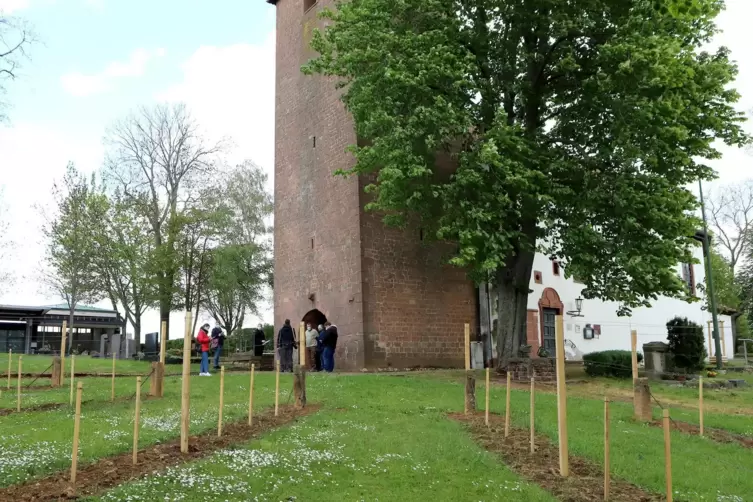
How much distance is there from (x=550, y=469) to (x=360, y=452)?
2.48m

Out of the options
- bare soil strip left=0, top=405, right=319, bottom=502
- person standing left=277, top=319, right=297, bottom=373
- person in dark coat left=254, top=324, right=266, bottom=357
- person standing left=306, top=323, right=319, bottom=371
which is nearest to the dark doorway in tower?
person standing left=306, top=323, right=319, bottom=371

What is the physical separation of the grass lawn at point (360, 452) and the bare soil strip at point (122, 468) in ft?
0.89

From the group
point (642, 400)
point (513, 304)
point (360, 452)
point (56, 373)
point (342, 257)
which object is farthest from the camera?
point (342, 257)

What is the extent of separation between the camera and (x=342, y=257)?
80.4 feet

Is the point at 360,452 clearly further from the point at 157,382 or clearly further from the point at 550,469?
the point at 157,382

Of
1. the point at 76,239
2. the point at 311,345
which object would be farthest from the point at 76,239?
the point at 311,345

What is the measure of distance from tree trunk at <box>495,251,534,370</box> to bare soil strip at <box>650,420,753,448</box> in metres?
7.62

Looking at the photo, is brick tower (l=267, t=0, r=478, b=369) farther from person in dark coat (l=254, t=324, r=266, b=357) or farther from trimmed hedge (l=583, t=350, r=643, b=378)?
trimmed hedge (l=583, t=350, r=643, b=378)

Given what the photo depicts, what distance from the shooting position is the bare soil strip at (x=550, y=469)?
7453 millimetres

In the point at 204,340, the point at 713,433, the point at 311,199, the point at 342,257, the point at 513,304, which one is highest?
the point at 311,199

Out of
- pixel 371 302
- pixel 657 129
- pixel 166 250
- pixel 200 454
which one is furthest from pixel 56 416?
pixel 166 250

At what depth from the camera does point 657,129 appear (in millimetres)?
17031

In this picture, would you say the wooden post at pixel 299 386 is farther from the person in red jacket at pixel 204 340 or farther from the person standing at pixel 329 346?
the person standing at pixel 329 346

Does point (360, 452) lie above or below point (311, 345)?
below
